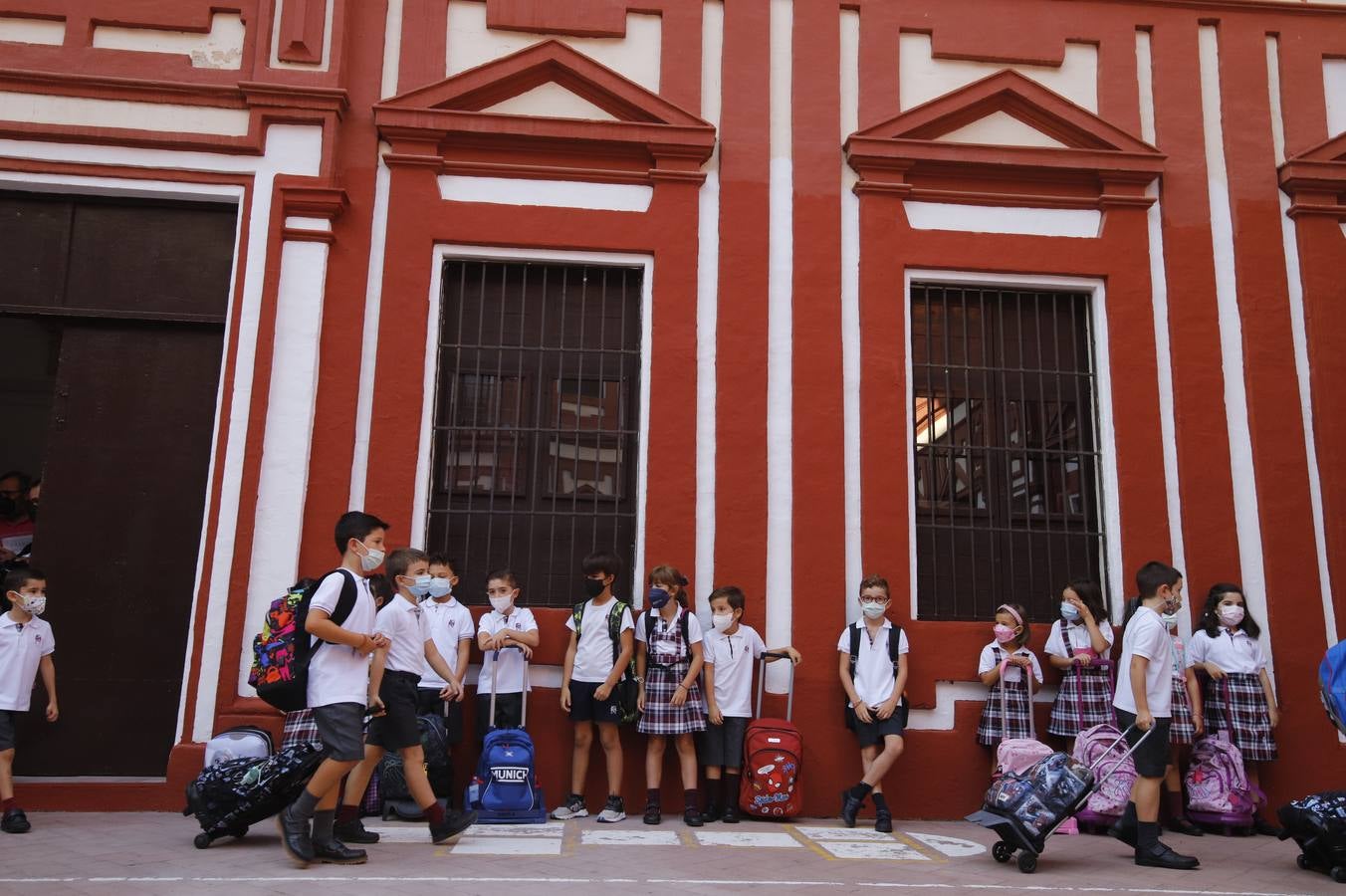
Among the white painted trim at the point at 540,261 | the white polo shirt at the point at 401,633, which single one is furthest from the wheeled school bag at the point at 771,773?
the white polo shirt at the point at 401,633

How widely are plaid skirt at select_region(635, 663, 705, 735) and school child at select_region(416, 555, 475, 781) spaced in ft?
4.31

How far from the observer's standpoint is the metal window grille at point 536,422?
878 centimetres

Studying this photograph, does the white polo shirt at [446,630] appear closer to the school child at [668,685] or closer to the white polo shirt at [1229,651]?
the school child at [668,685]

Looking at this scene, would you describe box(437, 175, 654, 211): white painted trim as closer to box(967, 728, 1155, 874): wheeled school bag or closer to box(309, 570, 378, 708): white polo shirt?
box(309, 570, 378, 708): white polo shirt

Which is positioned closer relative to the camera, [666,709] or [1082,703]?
[666,709]

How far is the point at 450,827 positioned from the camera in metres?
6.57

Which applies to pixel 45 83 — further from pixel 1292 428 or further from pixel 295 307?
pixel 1292 428

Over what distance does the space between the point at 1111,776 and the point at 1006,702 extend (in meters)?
0.87

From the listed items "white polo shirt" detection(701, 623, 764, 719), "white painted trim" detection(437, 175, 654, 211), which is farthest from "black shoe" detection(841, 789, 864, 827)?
"white painted trim" detection(437, 175, 654, 211)

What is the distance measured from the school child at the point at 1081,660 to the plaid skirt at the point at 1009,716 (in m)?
0.24

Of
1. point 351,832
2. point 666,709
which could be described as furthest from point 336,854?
point 666,709

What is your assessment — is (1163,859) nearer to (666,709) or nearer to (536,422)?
(666,709)

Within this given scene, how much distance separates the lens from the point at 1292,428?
9.19 m

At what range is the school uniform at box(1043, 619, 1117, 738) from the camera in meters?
8.28
